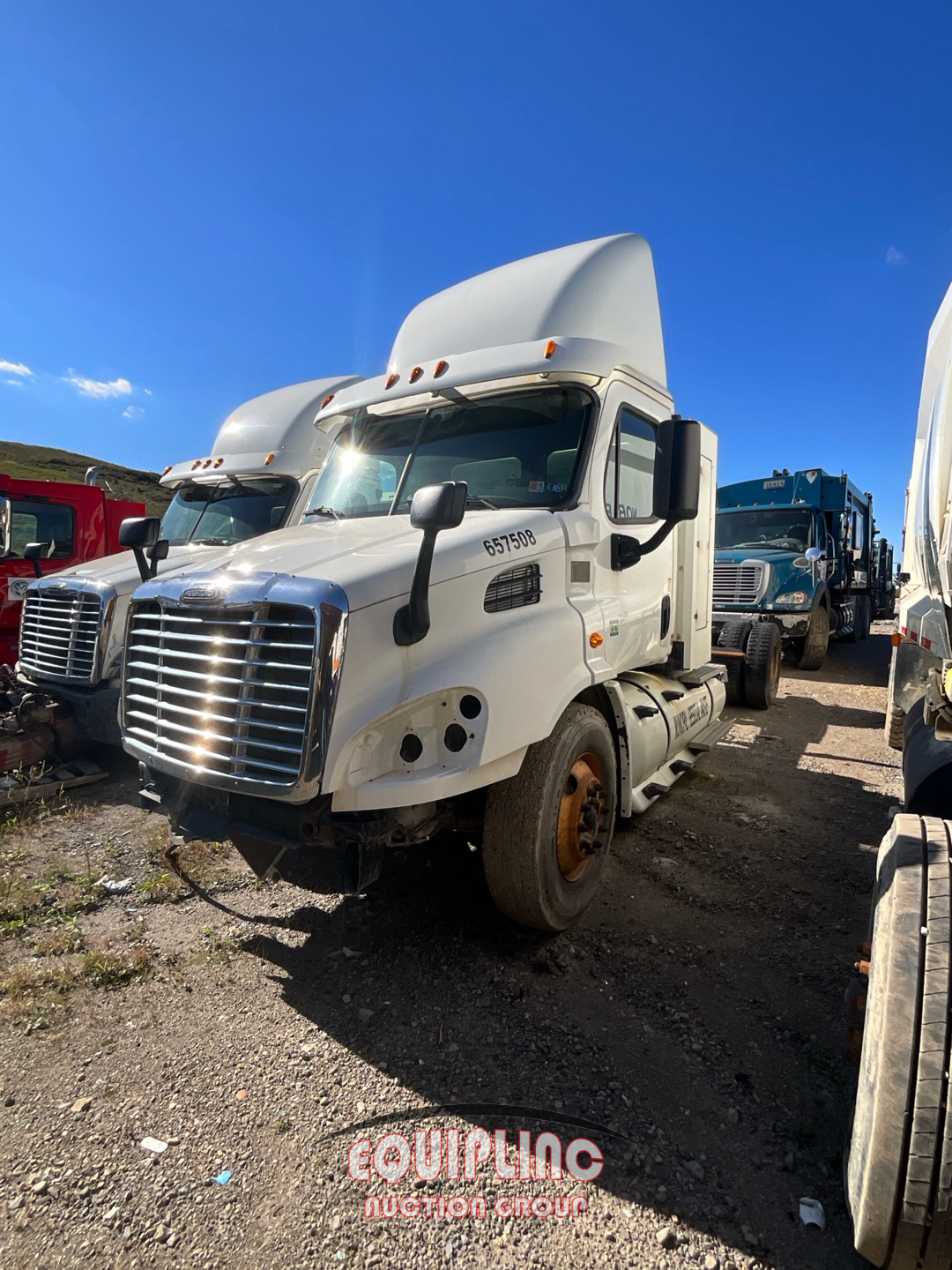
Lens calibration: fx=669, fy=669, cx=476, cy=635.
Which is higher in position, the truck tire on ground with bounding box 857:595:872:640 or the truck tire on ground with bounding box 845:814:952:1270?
the truck tire on ground with bounding box 857:595:872:640

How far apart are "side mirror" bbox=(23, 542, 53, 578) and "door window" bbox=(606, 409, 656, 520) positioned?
296 inches

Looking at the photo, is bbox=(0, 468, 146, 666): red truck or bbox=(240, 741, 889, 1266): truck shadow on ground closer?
bbox=(240, 741, 889, 1266): truck shadow on ground

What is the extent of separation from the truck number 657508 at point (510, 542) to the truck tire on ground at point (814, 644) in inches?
388

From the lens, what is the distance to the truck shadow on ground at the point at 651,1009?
2234 mm

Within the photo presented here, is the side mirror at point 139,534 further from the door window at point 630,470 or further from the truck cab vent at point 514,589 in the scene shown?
the door window at point 630,470

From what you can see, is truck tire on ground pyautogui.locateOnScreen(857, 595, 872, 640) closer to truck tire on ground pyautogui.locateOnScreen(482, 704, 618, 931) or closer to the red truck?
truck tire on ground pyautogui.locateOnScreen(482, 704, 618, 931)

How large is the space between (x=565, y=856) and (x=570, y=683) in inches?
35.7

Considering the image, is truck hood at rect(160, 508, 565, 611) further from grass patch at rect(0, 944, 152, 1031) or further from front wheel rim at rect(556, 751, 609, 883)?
grass patch at rect(0, 944, 152, 1031)

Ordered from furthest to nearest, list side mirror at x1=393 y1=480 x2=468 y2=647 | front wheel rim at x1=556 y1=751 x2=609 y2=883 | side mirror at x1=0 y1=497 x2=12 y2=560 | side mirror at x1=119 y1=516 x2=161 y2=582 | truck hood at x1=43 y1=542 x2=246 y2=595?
side mirror at x1=0 y1=497 x2=12 y2=560 < truck hood at x1=43 y1=542 x2=246 y2=595 < side mirror at x1=119 y1=516 x2=161 y2=582 < front wheel rim at x1=556 y1=751 x2=609 y2=883 < side mirror at x1=393 y1=480 x2=468 y2=647

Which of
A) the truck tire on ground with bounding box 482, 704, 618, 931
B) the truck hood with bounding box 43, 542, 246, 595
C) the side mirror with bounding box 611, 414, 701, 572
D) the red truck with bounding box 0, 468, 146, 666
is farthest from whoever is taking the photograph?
the red truck with bounding box 0, 468, 146, 666

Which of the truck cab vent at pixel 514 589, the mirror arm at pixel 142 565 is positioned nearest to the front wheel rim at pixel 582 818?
the truck cab vent at pixel 514 589

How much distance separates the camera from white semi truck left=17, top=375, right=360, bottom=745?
571 cm

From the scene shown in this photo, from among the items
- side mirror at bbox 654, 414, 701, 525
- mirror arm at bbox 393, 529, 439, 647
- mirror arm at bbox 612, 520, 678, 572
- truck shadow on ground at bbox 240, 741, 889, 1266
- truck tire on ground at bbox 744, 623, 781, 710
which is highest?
side mirror at bbox 654, 414, 701, 525

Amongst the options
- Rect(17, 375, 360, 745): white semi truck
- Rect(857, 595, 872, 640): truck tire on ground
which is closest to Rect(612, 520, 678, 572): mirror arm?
Rect(17, 375, 360, 745): white semi truck
